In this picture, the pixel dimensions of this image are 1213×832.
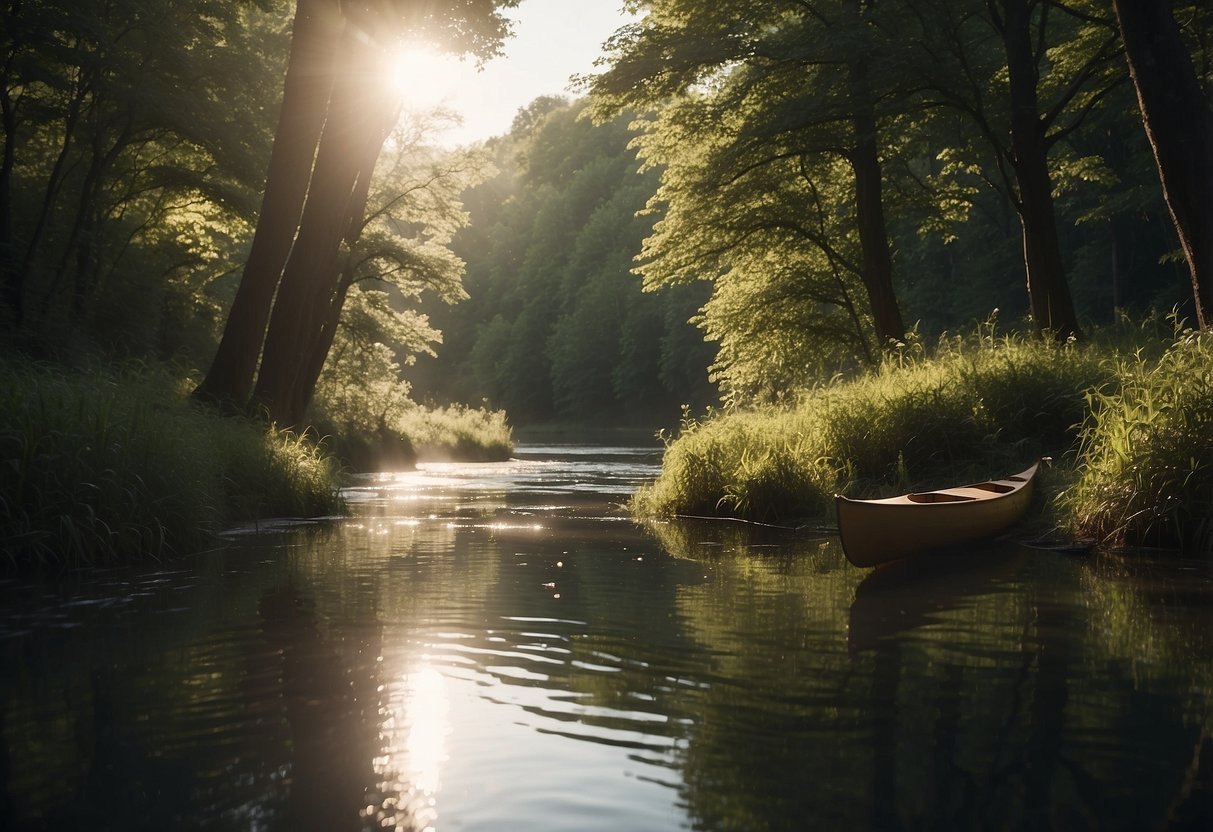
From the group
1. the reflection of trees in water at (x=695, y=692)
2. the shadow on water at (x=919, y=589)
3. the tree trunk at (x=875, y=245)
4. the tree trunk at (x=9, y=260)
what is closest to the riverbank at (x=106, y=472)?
the reflection of trees in water at (x=695, y=692)

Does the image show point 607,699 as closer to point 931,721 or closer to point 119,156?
point 931,721

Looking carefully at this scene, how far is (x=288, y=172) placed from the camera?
1414 cm

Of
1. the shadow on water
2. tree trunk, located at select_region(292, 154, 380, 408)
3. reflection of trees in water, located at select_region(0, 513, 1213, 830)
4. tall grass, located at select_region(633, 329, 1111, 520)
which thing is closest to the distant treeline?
tall grass, located at select_region(633, 329, 1111, 520)

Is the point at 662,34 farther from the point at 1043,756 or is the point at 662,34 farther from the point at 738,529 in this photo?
the point at 1043,756

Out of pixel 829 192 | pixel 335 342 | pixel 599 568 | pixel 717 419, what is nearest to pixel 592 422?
pixel 335 342

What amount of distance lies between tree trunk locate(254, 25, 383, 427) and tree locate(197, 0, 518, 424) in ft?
0.04

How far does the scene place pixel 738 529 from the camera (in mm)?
11859

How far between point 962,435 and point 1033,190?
4.95 metres

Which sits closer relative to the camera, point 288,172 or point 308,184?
point 288,172

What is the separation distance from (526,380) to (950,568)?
7593 cm

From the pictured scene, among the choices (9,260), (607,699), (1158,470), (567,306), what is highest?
(567,306)

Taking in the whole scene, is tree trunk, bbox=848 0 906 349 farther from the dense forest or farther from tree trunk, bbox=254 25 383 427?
tree trunk, bbox=254 25 383 427

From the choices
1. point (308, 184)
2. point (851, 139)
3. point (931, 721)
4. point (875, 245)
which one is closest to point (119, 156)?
point (308, 184)

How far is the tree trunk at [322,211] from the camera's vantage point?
14.4 meters
